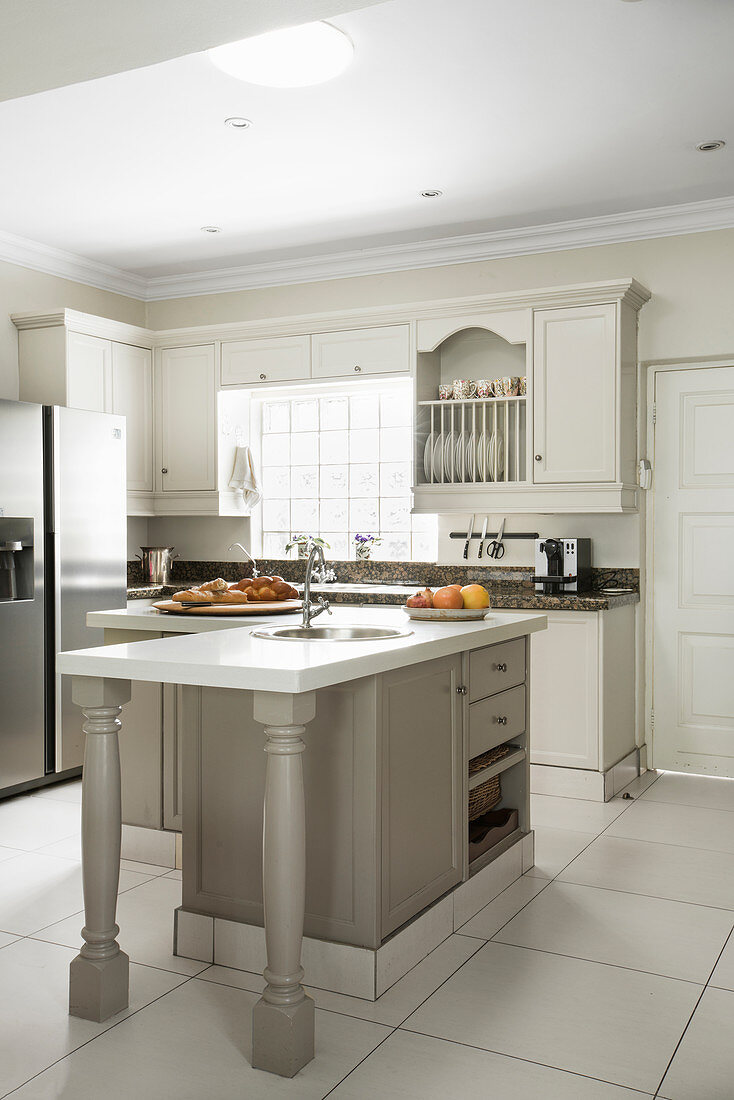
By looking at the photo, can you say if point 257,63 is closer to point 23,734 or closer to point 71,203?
point 71,203

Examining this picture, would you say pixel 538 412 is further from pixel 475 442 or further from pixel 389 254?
pixel 389 254

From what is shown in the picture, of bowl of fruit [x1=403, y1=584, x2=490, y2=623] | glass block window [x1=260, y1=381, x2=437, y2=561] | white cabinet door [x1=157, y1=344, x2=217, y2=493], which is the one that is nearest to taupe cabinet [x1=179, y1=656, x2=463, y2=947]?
bowl of fruit [x1=403, y1=584, x2=490, y2=623]

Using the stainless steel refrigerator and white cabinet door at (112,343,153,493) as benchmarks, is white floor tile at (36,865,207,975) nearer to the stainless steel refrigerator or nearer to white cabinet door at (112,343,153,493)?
the stainless steel refrigerator

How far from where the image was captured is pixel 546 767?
174 inches

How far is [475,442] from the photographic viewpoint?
16.1 feet

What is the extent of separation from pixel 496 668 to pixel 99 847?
1.41 meters

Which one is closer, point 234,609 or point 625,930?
point 625,930

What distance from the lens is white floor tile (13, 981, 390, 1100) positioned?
6.57ft

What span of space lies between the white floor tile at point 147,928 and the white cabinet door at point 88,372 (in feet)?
9.54

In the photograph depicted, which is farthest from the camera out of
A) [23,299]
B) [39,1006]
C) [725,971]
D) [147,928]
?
[23,299]

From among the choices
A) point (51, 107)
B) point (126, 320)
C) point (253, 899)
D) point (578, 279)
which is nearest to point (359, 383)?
point (578, 279)

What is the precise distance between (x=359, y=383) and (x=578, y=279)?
131cm

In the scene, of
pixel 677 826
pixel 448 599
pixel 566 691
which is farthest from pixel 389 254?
pixel 677 826

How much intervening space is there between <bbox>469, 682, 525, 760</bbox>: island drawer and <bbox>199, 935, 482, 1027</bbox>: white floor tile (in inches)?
22.9
